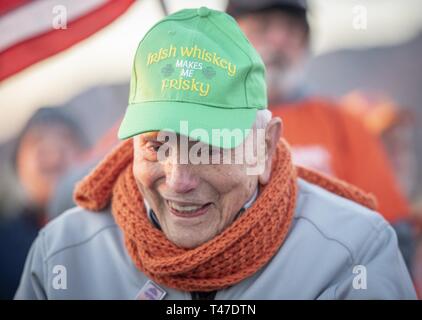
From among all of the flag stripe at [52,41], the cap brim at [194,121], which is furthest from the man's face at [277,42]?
the cap brim at [194,121]

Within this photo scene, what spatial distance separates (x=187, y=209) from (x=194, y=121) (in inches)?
10.1

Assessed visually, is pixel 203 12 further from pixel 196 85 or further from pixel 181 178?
pixel 181 178

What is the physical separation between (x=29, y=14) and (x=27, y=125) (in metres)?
0.43

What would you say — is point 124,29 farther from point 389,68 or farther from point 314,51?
point 389,68

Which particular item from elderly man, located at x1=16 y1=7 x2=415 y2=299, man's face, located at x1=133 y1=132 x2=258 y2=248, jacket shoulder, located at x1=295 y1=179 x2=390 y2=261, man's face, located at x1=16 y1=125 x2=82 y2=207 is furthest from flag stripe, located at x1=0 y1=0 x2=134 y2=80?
jacket shoulder, located at x1=295 y1=179 x2=390 y2=261

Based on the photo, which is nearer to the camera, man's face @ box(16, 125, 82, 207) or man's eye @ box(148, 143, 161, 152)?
man's eye @ box(148, 143, 161, 152)

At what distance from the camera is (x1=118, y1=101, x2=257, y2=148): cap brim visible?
5.02 ft

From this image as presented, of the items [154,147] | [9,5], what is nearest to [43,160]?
[9,5]

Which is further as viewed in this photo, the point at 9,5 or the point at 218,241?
the point at 9,5

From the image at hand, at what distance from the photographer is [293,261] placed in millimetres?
1739

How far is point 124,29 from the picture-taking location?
2.36 meters

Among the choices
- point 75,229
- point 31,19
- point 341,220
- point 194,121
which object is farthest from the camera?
point 31,19

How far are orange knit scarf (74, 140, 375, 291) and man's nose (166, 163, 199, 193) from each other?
0.56ft

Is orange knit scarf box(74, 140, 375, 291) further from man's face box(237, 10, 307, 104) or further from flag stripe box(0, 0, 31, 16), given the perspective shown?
flag stripe box(0, 0, 31, 16)
